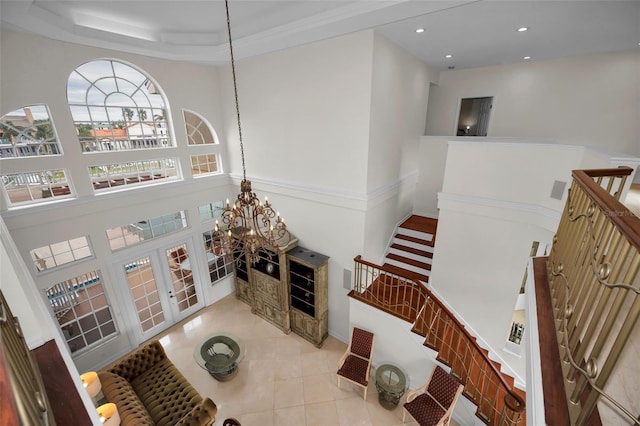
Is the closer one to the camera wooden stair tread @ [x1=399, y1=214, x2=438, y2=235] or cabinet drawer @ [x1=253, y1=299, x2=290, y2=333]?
cabinet drawer @ [x1=253, y1=299, x2=290, y2=333]

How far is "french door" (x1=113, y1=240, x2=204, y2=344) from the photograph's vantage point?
18.9ft

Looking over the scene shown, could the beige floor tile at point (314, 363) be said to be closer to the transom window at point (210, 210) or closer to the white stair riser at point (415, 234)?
the white stair riser at point (415, 234)

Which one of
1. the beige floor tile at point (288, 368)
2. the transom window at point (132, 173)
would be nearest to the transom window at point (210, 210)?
the transom window at point (132, 173)


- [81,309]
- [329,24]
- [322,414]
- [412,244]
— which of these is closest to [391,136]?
[329,24]

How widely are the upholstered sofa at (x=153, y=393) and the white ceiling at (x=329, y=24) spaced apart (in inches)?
217

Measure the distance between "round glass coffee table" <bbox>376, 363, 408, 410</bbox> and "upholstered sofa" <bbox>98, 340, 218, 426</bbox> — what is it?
2.73m

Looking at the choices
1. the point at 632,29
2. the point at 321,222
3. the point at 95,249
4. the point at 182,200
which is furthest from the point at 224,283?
the point at 632,29

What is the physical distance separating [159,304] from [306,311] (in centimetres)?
355

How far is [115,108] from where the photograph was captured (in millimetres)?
5297

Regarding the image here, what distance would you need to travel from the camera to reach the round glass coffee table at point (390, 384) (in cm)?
453

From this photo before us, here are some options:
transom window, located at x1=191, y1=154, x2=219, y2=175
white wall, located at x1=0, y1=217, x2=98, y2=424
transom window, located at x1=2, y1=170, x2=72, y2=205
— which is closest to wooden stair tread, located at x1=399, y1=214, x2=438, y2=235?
transom window, located at x1=191, y1=154, x2=219, y2=175

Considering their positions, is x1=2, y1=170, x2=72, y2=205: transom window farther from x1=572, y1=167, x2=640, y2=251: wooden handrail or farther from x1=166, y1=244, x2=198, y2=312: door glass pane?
x1=572, y1=167, x2=640, y2=251: wooden handrail

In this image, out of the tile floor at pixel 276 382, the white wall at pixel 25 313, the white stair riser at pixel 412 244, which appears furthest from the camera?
the white stair riser at pixel 412 244

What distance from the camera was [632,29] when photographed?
413 centimetres
